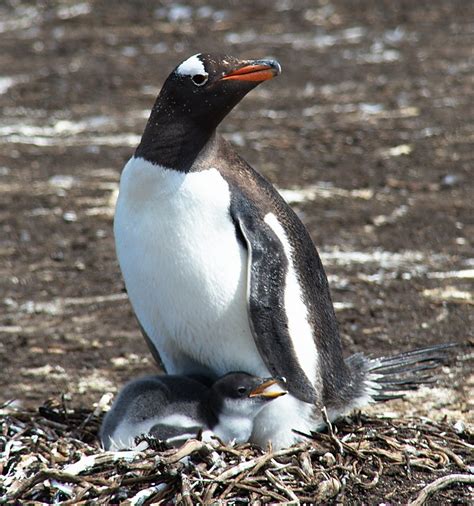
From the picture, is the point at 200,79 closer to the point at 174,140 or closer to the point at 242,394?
the point at 174,140

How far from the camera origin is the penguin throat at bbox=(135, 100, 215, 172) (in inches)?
209

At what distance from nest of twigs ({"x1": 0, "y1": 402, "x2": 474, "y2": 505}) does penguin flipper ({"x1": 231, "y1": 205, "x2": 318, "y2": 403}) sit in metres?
0.33

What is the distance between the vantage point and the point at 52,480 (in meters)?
4.92

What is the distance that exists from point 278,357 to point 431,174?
5230mm

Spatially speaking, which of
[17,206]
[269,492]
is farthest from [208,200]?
[17,206]

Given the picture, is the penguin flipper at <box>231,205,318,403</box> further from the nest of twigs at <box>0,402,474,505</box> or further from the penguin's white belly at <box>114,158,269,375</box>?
the nest of twigs at <box>0,402,474,505</box>

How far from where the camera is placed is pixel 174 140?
5.32 meters

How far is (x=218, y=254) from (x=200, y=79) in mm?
755

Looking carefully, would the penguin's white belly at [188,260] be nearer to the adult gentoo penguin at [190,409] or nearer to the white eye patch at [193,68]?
the adult gentoo penguin at [190,409]

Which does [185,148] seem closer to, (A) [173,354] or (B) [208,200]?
(B) [208,200]

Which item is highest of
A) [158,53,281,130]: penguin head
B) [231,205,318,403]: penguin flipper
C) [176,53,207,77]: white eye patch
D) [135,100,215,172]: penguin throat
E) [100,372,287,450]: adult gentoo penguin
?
[176,53,207,77]: white eye patch

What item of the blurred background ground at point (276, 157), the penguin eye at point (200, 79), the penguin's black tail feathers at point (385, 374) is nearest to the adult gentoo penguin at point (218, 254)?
the penguin eye at point (200, 79)

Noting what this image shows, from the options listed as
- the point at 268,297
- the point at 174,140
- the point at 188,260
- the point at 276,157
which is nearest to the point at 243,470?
the point at 268,297

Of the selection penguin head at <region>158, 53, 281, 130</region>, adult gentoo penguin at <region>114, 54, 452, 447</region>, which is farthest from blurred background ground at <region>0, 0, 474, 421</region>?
penguin head at <region>158, 53, 281, 130</region>
